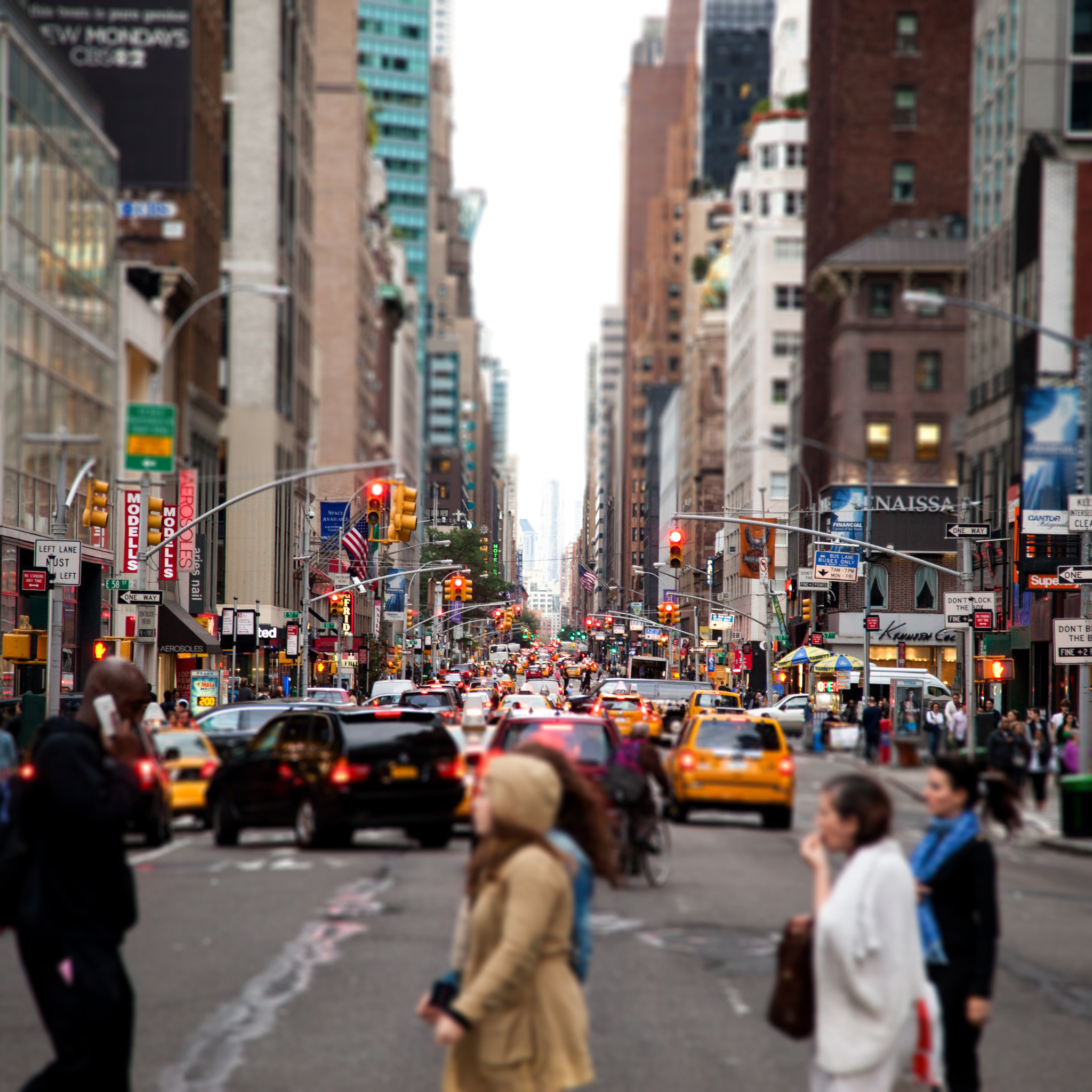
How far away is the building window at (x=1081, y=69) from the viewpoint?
62.2 m

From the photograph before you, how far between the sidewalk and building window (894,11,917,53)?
76.6m

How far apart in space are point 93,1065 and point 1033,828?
16990 millimetres

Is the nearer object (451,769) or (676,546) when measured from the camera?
(451,769)

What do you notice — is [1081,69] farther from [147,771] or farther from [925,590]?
[147,771]

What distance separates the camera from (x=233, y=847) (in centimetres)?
1509

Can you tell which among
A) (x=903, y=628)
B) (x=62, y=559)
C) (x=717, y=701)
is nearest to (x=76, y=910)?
(x=62, y=559)

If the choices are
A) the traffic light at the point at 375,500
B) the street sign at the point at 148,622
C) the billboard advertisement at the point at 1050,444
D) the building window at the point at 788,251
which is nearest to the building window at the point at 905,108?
the building window at the point at 788,251

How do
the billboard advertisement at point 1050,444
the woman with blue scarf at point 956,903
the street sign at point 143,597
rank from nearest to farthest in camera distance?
the woman with blue scarf at point 956,903
the street sign at point 143,597
the billboard advertisement at point 1050,444

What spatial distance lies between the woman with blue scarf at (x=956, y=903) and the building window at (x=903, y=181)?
306 ft

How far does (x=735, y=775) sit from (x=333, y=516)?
63694mm

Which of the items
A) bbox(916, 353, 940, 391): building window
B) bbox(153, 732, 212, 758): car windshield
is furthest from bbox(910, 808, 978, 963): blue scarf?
bbox(916, 353, 940, 391): building window

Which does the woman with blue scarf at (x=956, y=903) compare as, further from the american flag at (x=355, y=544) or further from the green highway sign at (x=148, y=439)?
the american flag at (x=355, y=544)

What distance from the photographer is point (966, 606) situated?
38.0 meters

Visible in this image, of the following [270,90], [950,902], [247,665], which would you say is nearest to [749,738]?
[950,902]
